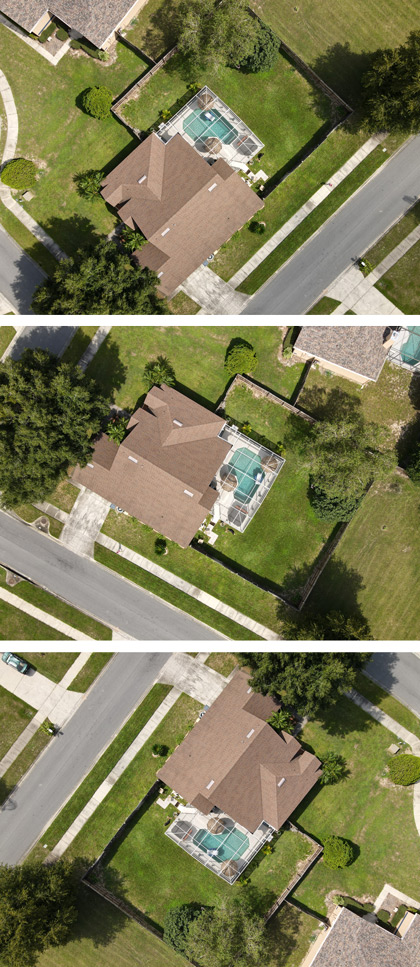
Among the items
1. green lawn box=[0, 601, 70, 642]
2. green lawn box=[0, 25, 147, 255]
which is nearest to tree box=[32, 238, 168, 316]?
green lawn box=[0, 25, 147, 255]

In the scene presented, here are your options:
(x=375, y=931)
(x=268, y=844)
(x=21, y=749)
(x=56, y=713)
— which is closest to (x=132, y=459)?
(x=56, y=713)

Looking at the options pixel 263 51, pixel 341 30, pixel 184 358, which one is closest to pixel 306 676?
pixel 184 358

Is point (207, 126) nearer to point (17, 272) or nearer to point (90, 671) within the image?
point (17, 272)

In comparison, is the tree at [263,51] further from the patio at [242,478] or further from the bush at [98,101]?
the patio at [242,478]

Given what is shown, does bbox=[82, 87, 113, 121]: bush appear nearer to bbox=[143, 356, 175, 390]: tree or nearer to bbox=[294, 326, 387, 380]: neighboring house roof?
bbox=[143, 356, 175, 390]: tree

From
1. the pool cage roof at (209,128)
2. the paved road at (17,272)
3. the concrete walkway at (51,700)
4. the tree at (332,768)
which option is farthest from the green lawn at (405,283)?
the concrete walkway at (51,700)
